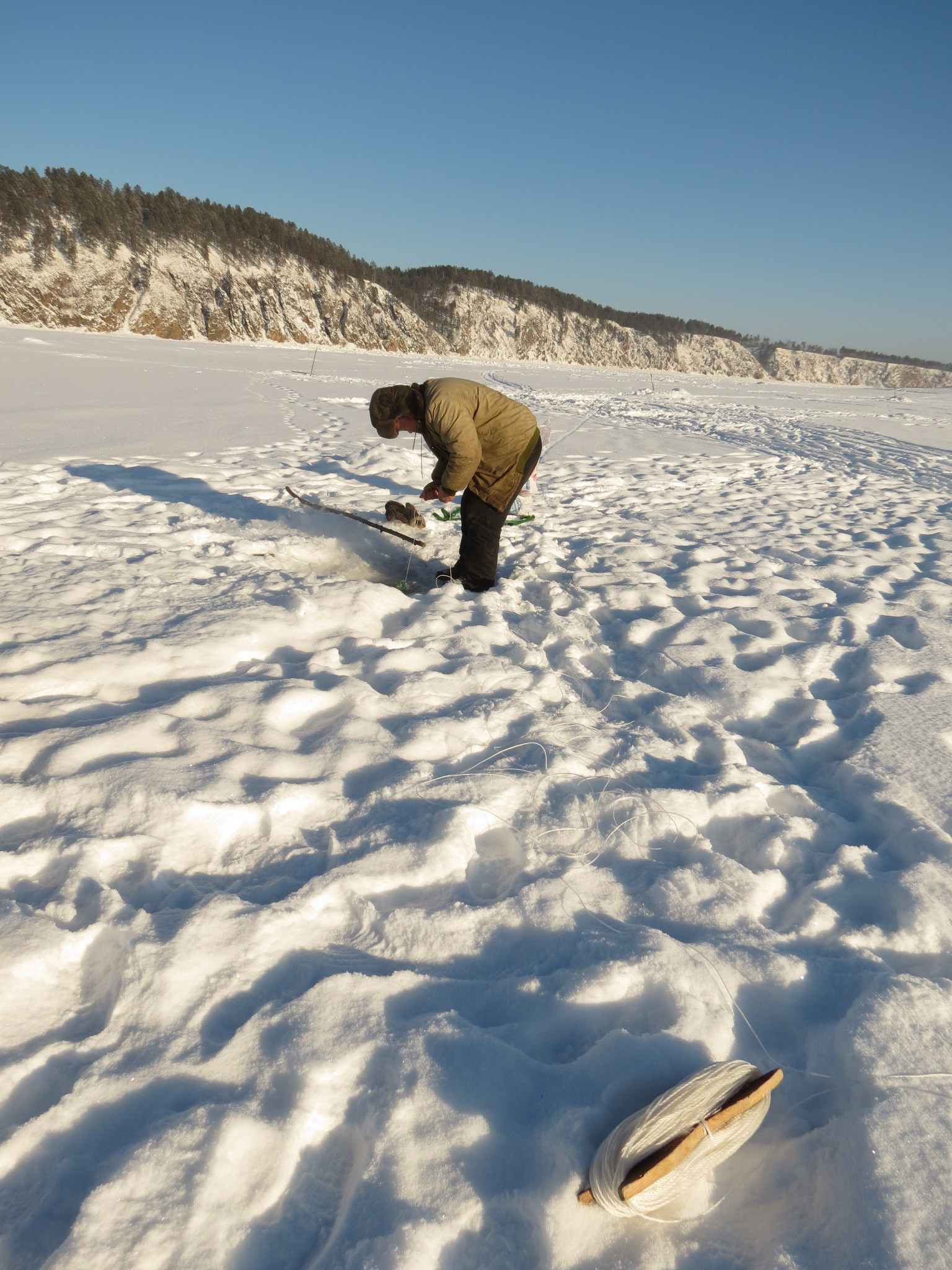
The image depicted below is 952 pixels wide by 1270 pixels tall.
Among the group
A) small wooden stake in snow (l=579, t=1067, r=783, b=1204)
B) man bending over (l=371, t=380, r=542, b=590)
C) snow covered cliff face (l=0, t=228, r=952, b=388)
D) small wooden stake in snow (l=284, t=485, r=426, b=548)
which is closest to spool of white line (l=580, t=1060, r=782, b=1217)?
small wooden stake in snow (l=579, t=1067, r=783, b=1204)

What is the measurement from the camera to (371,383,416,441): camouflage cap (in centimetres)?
386

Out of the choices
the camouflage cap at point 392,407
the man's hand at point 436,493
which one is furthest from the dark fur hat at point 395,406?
the man's hand at point 436,493

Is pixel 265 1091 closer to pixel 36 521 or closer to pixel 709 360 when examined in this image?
pixel 36 521

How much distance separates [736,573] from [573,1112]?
3979mm

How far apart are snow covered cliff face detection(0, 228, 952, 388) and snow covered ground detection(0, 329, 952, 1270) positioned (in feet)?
124

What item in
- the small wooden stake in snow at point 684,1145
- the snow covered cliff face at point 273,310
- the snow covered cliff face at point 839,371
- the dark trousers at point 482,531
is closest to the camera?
the small wooden stake in snow at point 684,1145

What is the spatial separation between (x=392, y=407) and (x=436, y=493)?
2.09 feet

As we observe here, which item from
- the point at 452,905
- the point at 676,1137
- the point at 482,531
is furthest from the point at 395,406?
the point at 676,1137

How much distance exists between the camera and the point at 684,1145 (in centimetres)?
122

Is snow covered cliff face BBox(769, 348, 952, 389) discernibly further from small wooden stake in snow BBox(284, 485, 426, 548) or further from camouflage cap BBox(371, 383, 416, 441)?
camouflage cap BBox(371, 383, 416, 441)

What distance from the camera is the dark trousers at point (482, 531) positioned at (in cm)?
426

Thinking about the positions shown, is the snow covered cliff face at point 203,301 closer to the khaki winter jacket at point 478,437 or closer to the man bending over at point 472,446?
the man bending over at point 472,446

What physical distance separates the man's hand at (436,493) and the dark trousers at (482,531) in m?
0.17

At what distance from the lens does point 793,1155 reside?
1404 millimetres
